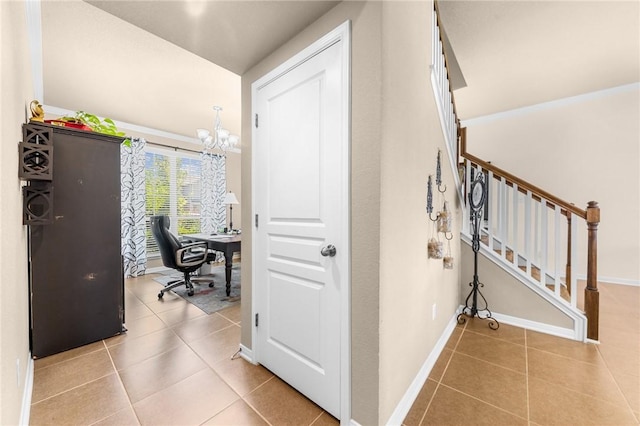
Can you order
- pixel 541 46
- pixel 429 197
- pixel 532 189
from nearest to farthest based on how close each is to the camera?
pixel 429 197, pixel 532 189, pixel 541 46

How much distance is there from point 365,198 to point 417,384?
4.33 feet

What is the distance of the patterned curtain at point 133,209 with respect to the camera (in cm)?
450

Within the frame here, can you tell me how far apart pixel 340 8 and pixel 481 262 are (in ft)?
9.13

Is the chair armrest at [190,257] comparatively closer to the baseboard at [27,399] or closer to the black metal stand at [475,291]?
the baseboard at [27,399]

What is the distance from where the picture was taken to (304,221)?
1.58 m

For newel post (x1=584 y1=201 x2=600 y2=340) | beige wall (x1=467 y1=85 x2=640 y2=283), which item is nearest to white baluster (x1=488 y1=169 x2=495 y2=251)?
newel post (x1=584 y1=201 x2=600 y2=340)

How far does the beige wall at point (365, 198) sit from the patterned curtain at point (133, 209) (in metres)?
4.67

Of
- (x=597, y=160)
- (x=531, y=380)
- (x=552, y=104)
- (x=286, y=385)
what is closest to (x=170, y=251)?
(x=286, y=385)

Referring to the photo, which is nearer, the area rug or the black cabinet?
the black cabinet

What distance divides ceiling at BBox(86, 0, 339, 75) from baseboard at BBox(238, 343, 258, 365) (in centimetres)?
223

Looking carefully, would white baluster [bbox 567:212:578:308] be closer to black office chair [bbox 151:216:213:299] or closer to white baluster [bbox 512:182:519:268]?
white baluster [bbox 512:182:519:268]

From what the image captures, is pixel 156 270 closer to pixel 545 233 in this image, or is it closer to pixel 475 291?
pixel 475 291

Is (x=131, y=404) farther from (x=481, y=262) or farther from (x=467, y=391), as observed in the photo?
(x=481, y=262)

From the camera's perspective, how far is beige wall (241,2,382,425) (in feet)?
4.06
